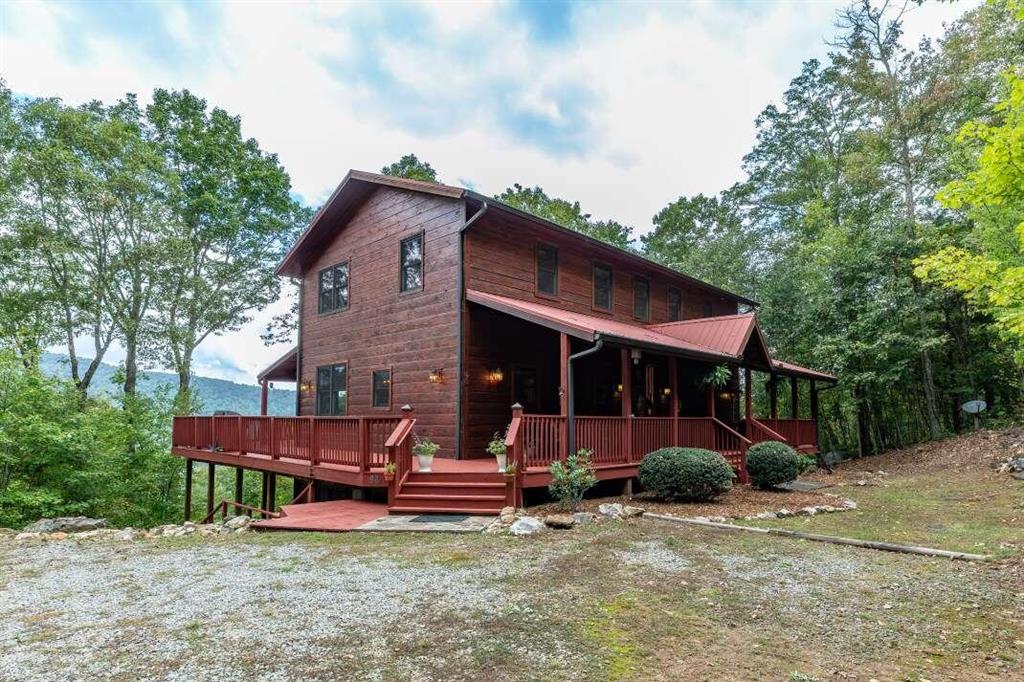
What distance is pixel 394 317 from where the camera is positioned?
1306 cm

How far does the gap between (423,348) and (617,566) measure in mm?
7540

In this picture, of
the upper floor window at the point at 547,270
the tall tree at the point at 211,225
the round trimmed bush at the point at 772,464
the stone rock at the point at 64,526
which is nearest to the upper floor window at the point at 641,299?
the upper floor window at the point at 547,270

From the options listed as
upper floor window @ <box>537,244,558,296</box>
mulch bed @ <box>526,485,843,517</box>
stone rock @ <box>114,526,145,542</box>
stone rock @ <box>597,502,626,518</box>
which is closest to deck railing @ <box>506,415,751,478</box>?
mulch bed @ <box>526,485,843,517</box>

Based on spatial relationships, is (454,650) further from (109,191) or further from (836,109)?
(836,109)

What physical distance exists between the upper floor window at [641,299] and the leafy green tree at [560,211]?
13.0m

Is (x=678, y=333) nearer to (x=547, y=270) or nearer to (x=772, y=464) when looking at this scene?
(x=547, y=270)

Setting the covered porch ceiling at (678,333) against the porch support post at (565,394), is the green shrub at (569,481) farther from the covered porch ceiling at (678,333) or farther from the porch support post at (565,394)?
the covered porch ceiling at (678,333)

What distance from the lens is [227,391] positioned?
30.5 metres

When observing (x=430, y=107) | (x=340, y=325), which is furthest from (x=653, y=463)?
(x=430, y=107)

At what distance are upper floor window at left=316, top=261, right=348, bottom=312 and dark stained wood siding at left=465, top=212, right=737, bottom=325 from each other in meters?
4.98

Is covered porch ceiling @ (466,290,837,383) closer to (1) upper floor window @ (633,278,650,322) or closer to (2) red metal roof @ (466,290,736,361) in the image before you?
(2) red metal roof @ (466,290,736,361)

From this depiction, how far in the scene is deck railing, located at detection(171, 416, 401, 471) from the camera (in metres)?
9.25

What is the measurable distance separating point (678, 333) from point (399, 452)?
8.78 m

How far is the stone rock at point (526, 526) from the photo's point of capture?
7.22 m
